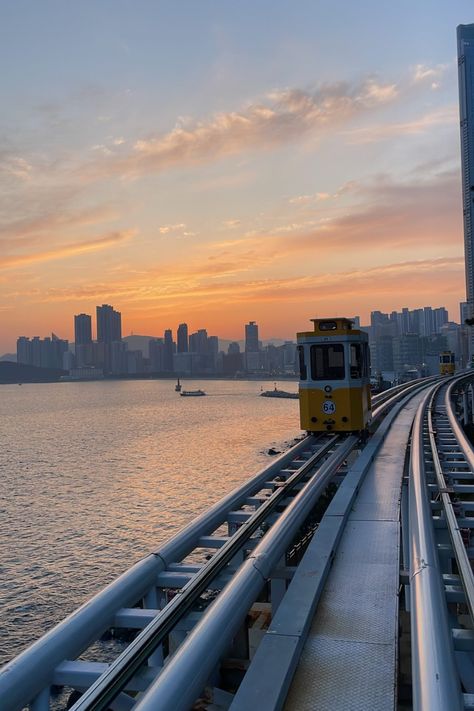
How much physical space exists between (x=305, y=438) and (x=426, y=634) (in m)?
11.6

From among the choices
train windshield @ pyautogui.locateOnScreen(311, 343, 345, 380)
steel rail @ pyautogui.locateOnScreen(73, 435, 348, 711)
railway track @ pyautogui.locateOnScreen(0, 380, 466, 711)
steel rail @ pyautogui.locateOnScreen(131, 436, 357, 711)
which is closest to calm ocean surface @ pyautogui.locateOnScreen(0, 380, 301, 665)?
train windshield @ pyautogui.locateOnScreen(311, 343, 345, 380)

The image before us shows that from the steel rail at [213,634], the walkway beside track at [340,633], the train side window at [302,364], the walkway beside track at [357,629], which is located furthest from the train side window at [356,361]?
the steel rail at [213,634]

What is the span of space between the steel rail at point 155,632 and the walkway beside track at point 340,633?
0.82 m

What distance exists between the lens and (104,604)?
5.11 metres

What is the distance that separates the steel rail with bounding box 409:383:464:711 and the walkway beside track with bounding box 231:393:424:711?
10.7 inches

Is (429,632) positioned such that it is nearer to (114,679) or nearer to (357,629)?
(357,629)

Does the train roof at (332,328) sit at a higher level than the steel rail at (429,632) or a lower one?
higher

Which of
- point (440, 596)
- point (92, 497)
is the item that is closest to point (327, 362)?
point (440, 596)

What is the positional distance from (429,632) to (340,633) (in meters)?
0.88

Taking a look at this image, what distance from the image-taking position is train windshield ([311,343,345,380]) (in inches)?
610

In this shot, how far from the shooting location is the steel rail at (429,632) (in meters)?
3.69

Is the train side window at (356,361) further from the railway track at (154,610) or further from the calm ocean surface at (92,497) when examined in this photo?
the calm ocean surface at (92,497)

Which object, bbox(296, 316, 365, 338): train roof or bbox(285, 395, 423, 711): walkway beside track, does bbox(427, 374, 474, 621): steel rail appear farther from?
bbox(296, 316, 365, 338): train roof

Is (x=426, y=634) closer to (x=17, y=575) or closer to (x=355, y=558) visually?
(x=355, y=558)
